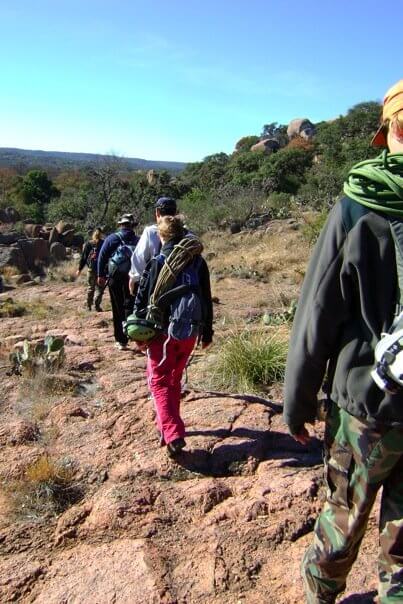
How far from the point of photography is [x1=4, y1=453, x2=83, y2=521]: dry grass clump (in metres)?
3.30

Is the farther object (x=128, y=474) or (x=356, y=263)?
(x=128, y=474)

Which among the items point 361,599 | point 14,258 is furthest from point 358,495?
point 14,258

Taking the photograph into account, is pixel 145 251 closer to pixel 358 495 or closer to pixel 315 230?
pixel 358 495

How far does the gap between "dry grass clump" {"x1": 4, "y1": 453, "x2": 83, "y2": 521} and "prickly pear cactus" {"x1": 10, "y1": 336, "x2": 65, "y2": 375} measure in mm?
1890

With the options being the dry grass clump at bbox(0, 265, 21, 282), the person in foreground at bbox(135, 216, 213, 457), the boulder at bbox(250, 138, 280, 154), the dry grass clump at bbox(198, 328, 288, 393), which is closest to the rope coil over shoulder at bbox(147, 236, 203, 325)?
the person in foreground at bbox(135, 216, 213, 457)

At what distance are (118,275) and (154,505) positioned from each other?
370 cm

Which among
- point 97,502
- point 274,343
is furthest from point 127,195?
point 97,502

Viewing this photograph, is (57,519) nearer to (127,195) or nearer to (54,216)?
(127,195)

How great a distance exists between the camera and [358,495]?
1926 mm

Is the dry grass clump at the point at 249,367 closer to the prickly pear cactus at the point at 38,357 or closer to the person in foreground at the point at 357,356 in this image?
the prickly pear cactus at the point at 38,357

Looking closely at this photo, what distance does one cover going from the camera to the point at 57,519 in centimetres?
323

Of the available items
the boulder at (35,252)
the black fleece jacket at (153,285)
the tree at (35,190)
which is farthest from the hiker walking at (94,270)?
the tree at (35,190)

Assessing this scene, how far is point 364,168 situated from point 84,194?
34.6 metres

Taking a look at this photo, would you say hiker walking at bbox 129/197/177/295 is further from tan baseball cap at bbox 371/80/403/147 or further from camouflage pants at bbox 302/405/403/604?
camouflage pants at bbox 302/405/403/604
